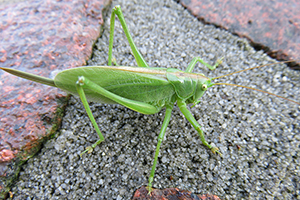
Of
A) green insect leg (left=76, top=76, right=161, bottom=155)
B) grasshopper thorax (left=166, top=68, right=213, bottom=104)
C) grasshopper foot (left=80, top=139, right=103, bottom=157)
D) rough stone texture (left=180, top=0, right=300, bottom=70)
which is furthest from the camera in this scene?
rough stone texture (left=180, top=0, right=300, bottom=70)

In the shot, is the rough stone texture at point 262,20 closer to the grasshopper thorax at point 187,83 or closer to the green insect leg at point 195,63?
the green insect leg at point 195,63

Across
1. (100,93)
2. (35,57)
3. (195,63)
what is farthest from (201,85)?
(35,57)

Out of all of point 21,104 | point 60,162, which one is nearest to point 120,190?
point 60,162

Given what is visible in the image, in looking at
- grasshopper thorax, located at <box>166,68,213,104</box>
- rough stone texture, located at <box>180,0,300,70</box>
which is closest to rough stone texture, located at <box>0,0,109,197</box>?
grasshopper thorax, located at <box>166,68,213,104</box>

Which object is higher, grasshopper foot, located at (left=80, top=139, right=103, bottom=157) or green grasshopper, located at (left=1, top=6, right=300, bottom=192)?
green grasshopper, located at (left=1, top=6, right=300, bottom=192)

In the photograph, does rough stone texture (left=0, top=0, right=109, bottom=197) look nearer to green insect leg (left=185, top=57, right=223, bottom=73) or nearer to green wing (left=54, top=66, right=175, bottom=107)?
green wing (left=54, top=66, right=175, bottom=107)

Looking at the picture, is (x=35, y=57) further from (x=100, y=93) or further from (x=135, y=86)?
(x=135, y=86)

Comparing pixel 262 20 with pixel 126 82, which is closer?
pixel 126 82

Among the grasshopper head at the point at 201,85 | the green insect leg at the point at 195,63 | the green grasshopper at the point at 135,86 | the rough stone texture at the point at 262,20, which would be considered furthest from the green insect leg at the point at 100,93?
the rough stone texture at the point at 262,20
